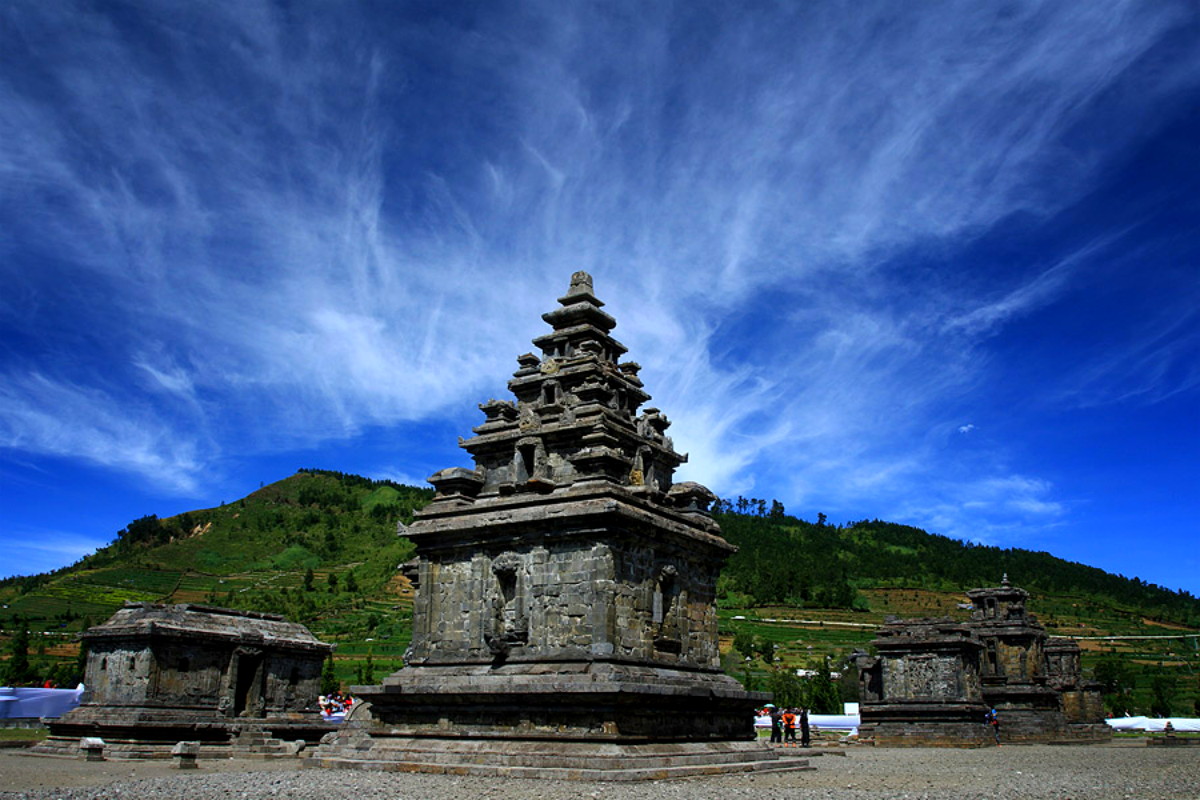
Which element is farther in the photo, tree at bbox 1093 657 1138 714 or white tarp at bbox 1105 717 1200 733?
tree at bbox 1093 657 1138 714

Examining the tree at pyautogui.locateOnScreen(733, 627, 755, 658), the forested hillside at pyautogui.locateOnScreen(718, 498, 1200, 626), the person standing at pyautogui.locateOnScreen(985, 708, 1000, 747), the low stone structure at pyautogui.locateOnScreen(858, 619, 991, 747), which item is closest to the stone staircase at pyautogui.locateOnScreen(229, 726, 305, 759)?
the low stone structure at pyautogui.locateOnScreen(858, 619, 991, 747)

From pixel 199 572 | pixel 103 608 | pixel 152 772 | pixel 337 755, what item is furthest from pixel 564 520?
pixel 199 572

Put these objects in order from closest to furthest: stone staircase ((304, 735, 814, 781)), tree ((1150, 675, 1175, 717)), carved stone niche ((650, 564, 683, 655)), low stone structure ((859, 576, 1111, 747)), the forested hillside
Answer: stone staircase ((304, 735, 814, 781)) < carved stone niche ((650, 564, 683, 655)) < low stone structure ((859, 576, 1111, 747)) < tree ((1150, 675, 1175, 717)) < the forested hillside

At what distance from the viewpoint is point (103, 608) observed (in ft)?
308

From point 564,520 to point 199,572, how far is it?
12198 cm

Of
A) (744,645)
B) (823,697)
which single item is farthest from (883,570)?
(823,697)

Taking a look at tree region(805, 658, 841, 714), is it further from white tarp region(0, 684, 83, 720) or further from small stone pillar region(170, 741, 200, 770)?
white tarp region(0, 684, 83, 720)

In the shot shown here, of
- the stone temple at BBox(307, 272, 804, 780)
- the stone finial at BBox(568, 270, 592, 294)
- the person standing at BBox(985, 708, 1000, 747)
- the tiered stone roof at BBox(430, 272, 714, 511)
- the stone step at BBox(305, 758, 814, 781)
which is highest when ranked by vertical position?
the stone finial at BBox(568, 270, 592, 294)

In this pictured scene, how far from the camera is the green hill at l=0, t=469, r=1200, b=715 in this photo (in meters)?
82.1

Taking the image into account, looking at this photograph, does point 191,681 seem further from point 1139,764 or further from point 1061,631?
point 1061,631

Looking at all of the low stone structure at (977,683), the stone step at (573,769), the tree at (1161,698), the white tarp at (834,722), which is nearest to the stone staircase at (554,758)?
the stone step at (573,769)

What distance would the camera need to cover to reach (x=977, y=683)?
3650cm

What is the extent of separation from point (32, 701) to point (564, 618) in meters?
31.0

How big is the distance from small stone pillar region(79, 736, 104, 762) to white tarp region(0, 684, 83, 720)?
40.0 feet
